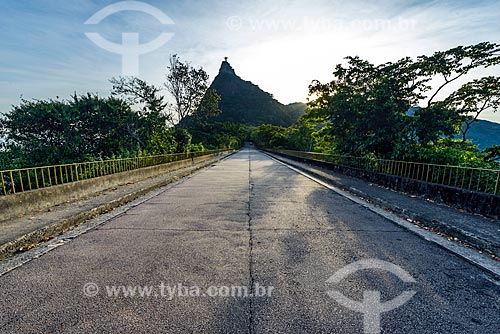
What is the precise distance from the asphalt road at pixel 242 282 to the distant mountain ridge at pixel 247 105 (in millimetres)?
101917

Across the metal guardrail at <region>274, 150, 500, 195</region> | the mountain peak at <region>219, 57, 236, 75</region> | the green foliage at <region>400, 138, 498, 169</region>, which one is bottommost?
the metal guardrail at <region>274, 150, 500, 195</region>

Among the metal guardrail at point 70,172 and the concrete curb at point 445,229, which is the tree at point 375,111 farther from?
the metal guardrail at point 70,172

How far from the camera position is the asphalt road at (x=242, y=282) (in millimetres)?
1838

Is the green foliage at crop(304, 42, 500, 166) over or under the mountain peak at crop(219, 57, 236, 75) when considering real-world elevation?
under

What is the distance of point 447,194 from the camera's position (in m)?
5.21

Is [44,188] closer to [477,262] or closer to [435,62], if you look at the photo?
[477,262]

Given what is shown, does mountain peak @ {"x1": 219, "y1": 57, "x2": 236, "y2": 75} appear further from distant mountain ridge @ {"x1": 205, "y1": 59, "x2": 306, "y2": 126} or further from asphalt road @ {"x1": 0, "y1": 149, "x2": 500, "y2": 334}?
asphalt road @ {"x1": 0, "y1": 149, "x2": 500, "y2": 334}

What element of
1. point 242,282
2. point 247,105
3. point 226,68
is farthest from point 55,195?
point 226,68

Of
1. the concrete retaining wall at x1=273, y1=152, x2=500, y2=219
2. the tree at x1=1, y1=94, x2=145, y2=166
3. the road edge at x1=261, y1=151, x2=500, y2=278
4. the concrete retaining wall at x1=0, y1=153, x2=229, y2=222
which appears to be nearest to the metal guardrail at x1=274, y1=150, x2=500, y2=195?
the concrete retaining wall at x1=273, y1=152, x2=500, y2=219

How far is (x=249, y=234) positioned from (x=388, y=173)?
20.4 ft

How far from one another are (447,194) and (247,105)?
376ft

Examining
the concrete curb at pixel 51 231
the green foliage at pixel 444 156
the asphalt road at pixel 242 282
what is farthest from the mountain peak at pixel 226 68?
the asphalt road at pixel 242 282

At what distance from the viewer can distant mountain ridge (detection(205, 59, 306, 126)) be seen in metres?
109

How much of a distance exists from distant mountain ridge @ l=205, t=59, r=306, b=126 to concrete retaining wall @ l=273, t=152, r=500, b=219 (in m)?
98.9
